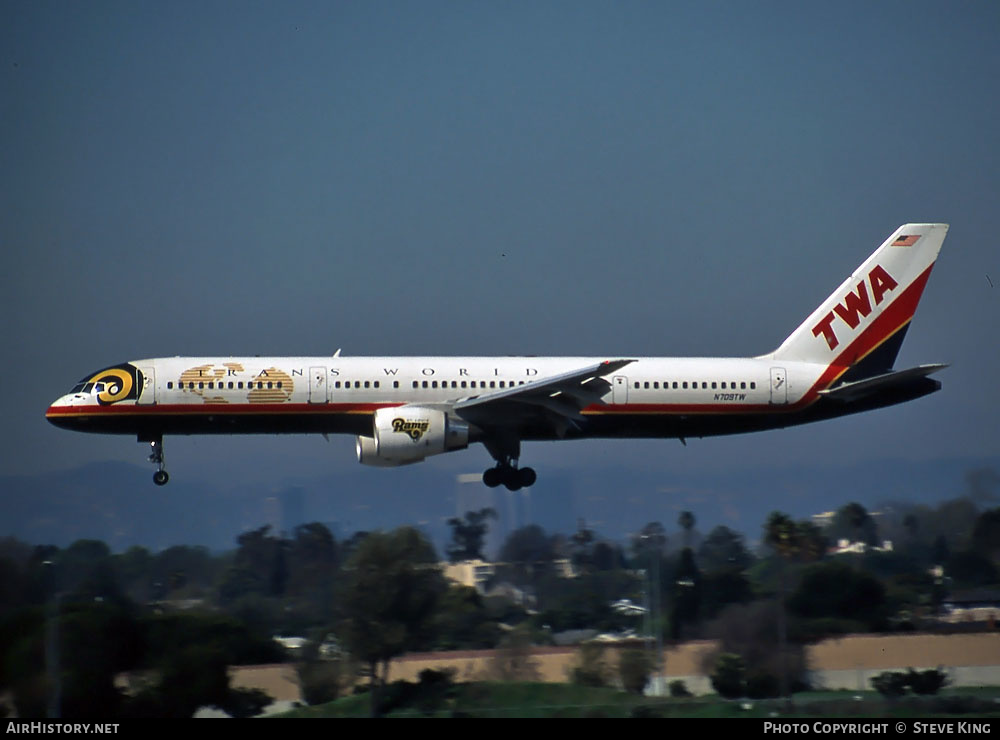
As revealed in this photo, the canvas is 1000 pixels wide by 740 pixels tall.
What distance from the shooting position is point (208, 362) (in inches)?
1667

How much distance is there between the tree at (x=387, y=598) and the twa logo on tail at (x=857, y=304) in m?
16.3

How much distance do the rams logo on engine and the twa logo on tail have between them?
14255 millimetres

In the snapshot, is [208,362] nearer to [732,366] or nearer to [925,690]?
[732,366]

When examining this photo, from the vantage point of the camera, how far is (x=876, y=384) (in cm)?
4381

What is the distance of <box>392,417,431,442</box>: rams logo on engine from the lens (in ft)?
136

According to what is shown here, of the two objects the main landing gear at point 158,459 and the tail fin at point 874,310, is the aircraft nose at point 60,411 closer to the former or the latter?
the main landing gear at point 158,459

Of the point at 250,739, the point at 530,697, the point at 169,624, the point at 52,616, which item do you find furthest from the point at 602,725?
the point at 52,616

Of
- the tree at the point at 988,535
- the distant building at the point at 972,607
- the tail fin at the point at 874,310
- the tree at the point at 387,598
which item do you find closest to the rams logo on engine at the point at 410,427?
the tree at the point at 387,598

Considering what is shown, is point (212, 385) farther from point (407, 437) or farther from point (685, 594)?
point (685, 594)

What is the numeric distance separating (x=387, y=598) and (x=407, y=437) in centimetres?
618

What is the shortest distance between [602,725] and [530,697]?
358 cm

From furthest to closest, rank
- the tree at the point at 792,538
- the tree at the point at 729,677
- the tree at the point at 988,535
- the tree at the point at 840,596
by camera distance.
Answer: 1. the tree at the point at 792,538
2. the tree at the point at 988,535
3. the tree at the point at 840,596
4. the tree at the point at 729,677

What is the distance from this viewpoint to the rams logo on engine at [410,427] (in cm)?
4156

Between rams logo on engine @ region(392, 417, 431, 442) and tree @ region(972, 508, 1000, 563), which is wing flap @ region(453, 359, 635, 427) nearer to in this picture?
rams logo on engine @ region(392, 417, 431, 442)
